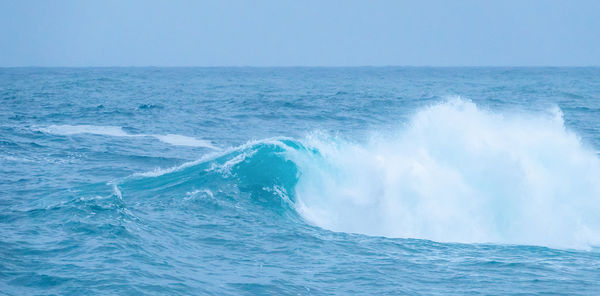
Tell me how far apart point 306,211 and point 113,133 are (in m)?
13.9

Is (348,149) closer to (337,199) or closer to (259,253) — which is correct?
(337,199)

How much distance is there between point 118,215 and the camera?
1202 centimetres

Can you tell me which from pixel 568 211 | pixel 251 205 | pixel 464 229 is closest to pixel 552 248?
pixel 464 229

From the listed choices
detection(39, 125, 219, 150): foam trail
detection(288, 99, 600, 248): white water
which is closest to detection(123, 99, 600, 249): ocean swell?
detection(288, 99, 600, 248): white water

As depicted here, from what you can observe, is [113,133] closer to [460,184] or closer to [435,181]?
[435,181]

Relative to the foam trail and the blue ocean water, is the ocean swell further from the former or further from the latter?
the foam trail

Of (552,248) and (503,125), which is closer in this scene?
(552,248)

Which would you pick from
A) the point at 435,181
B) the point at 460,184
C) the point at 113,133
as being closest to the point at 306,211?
the point at 435,181

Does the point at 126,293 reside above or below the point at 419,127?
below

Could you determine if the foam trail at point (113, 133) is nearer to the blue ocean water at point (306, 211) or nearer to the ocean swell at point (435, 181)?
the blue ocean water at point (306, 211)

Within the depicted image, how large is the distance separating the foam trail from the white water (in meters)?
5.99

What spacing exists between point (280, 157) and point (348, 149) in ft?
8.79

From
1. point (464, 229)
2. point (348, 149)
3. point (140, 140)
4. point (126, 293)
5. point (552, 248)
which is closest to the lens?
point (126, 293)

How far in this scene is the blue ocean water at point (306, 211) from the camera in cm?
931
